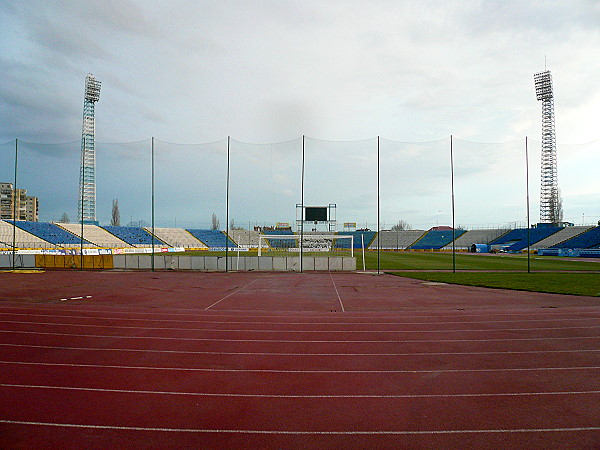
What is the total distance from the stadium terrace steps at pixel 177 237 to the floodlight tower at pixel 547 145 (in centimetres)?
7145

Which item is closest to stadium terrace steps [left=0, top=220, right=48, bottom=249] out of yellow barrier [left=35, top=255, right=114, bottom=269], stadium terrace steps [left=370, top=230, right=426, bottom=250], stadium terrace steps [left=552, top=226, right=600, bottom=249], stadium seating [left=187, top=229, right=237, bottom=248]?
yellow barrier [left=35, top=255, right=114, bottom=269]

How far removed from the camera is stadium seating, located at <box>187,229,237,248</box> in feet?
280

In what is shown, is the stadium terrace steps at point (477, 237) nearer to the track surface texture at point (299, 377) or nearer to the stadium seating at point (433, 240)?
the stadium seating at point (433, 240)

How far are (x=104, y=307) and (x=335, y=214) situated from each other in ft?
140

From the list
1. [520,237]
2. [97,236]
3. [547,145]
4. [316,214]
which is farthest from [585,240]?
[97,236]

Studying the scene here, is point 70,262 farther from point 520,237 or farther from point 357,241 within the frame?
point 520,237

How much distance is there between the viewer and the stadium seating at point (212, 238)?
85375 mm

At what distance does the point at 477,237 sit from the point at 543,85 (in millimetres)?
33360

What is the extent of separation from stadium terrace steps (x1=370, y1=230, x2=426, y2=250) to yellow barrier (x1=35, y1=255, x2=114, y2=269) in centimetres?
6615

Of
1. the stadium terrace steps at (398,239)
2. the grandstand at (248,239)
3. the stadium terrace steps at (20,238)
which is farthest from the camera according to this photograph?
the stadium terrace steps at (398,239)

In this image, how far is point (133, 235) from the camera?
7438 cm

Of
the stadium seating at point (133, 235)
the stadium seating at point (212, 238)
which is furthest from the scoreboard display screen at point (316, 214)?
the stadium seating at point (133, 235)

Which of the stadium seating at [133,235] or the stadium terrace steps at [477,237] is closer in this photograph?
the stadium seating at [133,235]

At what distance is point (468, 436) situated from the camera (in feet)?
15.5
